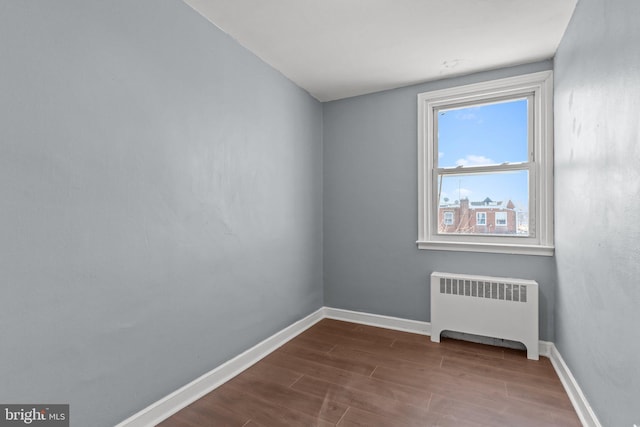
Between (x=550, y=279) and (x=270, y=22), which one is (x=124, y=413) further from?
(x=550, y=279)

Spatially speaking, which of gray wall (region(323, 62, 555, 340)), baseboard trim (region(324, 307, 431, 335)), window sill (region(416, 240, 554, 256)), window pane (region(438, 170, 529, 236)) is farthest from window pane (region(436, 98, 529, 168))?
baseboard trim (region(324, 307, 431, 335))

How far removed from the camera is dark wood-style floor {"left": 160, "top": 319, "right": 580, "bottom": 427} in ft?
5.92

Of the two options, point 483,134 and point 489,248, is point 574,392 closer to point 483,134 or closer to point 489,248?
point 489,248

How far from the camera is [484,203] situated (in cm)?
298

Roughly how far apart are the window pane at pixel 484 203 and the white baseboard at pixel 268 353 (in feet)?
3.43

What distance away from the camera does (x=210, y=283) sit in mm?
2146

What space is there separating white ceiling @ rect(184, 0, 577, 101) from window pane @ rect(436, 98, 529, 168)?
0.39 m

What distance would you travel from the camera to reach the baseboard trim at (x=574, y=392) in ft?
5.46

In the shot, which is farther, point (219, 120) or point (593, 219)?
point (219, 120)

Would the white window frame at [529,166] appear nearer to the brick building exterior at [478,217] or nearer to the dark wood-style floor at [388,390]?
the brick building exterior at [478,217]

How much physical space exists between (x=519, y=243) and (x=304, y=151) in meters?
2.31

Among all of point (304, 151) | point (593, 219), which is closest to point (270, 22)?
point (304, 151)

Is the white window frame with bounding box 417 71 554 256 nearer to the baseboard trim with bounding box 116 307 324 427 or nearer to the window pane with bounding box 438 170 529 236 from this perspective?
the window pane with bounding box 438 170 529 236

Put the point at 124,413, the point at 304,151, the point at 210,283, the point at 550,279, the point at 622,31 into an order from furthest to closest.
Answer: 1. the point at 304,151
2. the point at 550,279
3. the point at 210,283
4. the point at 124,413
5. the point at 622,31
